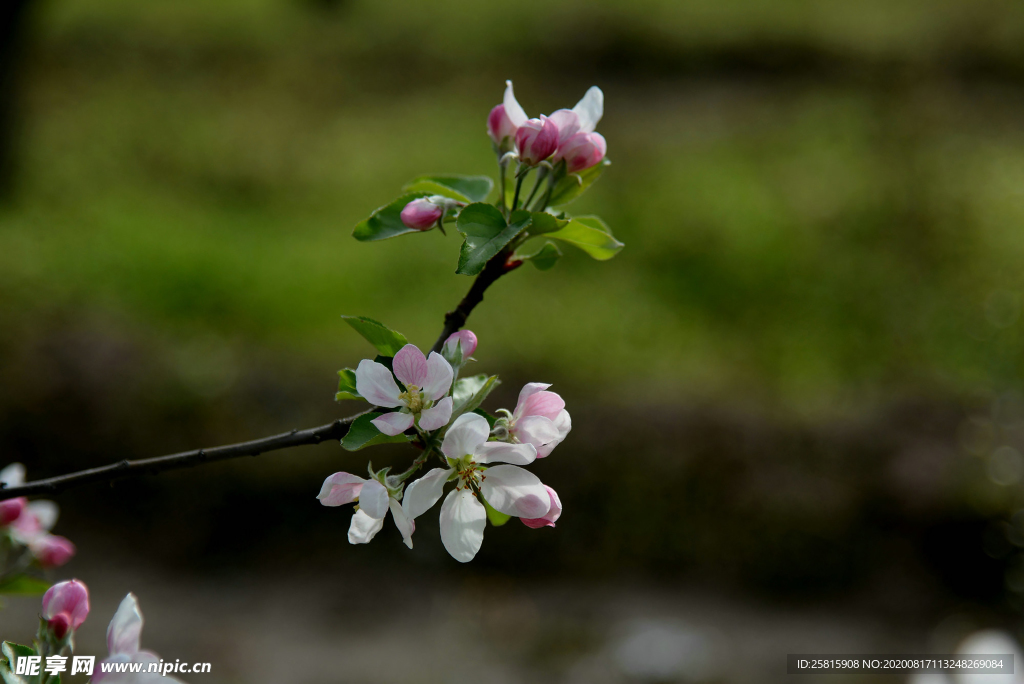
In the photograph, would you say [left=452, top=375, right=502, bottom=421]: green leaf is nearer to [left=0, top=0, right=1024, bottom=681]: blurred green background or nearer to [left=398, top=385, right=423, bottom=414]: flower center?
[left=398, top=385, right=423, bottom=414]: flower center

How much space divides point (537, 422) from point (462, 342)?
68 mm

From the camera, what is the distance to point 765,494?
2.05m

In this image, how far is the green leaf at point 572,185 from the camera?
510 millimetres

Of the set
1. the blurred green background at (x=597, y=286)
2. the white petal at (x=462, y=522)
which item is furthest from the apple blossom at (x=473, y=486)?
the blurred green background at (x=597, y=286)

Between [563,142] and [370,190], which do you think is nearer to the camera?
[563,142]

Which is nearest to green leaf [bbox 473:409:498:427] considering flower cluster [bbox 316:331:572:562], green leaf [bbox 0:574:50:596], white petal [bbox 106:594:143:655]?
flower cluster [bbox 316:331:572:562]

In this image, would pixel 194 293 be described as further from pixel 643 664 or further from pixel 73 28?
pixel 73 28

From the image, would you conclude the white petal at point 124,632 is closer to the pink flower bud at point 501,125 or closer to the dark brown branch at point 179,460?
the dark brown branch at point 179,460

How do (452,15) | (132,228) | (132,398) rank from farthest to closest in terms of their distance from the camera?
(452,15) < (132,228) < (132,398)

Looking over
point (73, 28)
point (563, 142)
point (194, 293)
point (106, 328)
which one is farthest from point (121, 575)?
point (73, 28)

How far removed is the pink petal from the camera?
419 millimetres

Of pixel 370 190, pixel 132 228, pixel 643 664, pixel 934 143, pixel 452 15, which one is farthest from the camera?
pixel 452 15

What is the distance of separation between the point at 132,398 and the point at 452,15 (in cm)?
268

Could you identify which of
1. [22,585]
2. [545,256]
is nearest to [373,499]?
[545,256]
